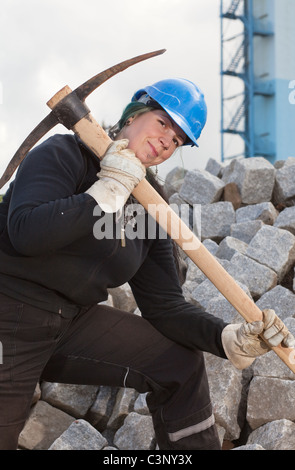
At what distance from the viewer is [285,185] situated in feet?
18.9

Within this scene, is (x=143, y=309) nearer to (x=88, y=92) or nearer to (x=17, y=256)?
(x=17, y=256)

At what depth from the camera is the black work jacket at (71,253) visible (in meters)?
2.04

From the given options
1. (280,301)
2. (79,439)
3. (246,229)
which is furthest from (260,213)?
(79,439)

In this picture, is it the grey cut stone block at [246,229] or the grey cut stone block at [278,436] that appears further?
the grey cut stone block at [246,229]

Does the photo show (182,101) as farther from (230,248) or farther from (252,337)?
(230,248)

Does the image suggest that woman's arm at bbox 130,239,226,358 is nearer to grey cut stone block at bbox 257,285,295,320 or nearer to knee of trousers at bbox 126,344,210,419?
knee of trousers at bbox 126,344,210,419

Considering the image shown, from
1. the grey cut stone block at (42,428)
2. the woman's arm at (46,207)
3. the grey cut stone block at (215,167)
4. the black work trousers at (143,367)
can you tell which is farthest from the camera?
the grey cut stone block at (215,167)

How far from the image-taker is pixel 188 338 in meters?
2.59

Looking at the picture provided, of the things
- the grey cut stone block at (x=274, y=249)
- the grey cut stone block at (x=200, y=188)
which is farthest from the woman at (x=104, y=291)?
the grey cut stone block at (x=200, y=188)

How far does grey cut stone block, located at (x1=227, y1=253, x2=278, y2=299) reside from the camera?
14.2ft

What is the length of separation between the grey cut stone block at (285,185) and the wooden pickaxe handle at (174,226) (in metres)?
3.38

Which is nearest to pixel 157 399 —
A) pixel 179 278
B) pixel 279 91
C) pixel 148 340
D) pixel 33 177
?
pixel 148 340

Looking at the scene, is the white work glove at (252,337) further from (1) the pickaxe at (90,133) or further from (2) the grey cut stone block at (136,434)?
(2) the grey cut stone block at (136,434)

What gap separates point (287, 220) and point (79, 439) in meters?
2.81
